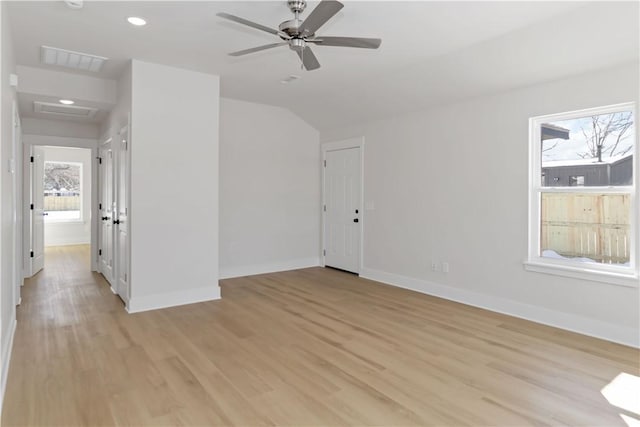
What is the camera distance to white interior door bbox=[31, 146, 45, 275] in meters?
5.91

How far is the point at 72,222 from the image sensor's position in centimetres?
994

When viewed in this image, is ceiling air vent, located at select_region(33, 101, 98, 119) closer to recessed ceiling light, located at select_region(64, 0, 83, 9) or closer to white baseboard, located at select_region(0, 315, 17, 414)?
recessed ceiling light, located at select_region(64, 0, 83, 9)

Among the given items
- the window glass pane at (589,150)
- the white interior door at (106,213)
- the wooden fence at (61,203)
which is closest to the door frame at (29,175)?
the white interior door at (106,213)

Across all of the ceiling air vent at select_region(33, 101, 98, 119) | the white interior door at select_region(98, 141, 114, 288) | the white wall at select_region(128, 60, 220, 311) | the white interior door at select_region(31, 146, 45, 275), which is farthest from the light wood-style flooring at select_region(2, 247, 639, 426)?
the ceiling air vent at select_region(33, 101, 98, 119)

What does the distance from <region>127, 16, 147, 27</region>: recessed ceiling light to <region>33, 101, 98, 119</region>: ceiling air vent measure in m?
2.44

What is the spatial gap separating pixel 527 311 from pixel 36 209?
23.6 feet

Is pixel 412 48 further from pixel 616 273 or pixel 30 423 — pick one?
pixel 30 423

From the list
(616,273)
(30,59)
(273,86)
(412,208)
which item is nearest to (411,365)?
(616,273)

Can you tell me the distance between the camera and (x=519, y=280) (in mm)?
4070

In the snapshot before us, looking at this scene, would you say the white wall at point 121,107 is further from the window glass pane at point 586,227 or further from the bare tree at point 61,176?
the bare tree at point 61,176

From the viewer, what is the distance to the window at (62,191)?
969 cm

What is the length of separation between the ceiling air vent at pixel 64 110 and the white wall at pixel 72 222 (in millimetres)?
4712

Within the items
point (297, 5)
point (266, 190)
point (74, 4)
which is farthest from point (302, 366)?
point (266, 190)

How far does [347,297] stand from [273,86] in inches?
118
